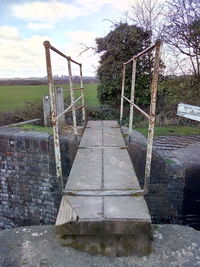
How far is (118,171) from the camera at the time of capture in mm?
2447

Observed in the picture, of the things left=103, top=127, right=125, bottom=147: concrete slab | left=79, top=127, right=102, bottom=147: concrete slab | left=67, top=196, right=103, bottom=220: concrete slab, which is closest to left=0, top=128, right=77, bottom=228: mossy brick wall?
left=79, top=127, right=102, bottom=147: concrete slab

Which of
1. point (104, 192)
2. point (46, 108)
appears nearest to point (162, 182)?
point (104, 192)

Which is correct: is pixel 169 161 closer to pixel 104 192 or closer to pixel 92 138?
pixel 92 138

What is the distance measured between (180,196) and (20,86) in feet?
68.5

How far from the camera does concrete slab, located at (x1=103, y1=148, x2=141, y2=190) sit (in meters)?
2.13

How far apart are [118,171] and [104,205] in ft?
2.18

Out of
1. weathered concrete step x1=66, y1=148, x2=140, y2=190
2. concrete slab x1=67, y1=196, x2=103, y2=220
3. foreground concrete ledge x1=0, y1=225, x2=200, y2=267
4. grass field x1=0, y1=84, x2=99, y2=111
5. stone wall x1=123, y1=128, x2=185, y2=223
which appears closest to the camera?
foreground concrete ledge x1=0, y1=225, x2=200, y2=267

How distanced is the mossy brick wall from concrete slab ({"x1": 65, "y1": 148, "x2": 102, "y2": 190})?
1.13 meters

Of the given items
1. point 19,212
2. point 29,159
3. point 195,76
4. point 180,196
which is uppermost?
point 195,76

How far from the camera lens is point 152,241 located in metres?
1.72

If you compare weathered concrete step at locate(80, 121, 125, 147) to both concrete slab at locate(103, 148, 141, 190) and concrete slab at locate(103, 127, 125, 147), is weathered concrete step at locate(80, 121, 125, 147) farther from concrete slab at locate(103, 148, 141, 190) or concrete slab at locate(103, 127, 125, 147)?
concrete slab at locate(103, 148, 141, 190)

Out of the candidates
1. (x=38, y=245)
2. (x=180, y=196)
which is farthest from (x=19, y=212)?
(x=38, y=245)

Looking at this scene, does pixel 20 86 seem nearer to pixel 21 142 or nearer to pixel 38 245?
pixel 21 142

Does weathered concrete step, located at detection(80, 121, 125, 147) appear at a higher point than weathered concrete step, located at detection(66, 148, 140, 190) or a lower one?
lower
